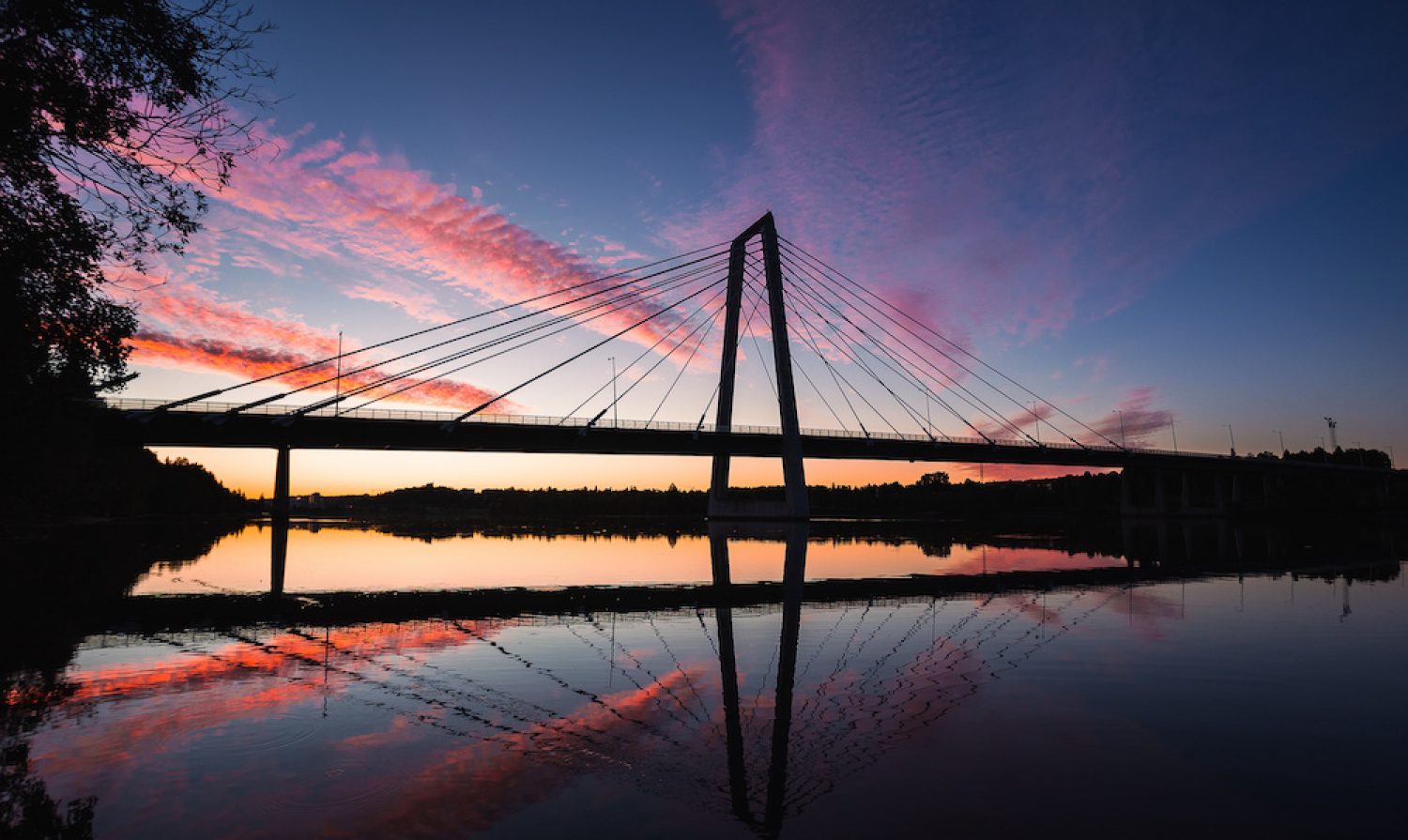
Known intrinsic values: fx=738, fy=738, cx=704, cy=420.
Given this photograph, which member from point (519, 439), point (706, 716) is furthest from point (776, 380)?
point (706, 716)

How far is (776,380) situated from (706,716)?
64384 millimetres

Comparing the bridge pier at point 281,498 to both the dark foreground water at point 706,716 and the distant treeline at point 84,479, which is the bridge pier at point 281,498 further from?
the dark foreground water at point 706,716

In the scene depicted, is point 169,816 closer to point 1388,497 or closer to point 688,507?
point 688,507

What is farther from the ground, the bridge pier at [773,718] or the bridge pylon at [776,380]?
the bridge pylon at [776,380]

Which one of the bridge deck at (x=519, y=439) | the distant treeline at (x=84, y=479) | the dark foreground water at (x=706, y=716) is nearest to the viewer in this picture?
the dark foreground water at (x=706, y=716)

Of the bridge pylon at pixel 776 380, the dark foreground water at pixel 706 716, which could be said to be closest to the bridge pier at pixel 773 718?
the dark foreground water at pixel 706 716

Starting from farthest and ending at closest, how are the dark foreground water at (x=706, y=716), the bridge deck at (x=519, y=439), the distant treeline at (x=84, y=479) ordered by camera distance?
the bridge deck at (x=519, y=439) → the distant treeline at (x=84, y=479) → the dark foreground water at (x=706, y=716)

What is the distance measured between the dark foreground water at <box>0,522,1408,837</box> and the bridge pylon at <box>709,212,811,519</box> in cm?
4905

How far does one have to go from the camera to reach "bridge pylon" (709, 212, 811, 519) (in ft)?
234

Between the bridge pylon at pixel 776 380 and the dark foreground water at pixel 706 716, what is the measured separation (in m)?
49.1

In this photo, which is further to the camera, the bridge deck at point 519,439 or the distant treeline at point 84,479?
the bridge deck at point 519,439

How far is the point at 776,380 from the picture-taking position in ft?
242

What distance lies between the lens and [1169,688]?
12117 millimetres

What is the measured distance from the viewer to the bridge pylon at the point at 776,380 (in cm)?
7131
